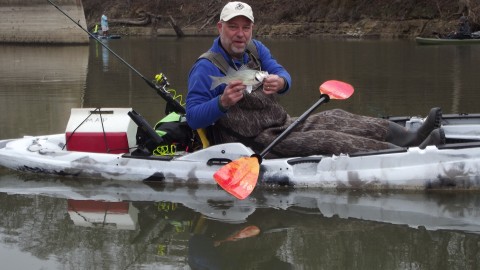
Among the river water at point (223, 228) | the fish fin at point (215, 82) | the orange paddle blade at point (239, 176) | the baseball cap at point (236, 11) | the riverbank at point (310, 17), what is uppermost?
the riverbank at point (310, 17)

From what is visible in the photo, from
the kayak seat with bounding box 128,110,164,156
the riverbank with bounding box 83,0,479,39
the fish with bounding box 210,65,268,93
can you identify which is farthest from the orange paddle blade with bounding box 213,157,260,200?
the riverbank with bounding box 83,0,479,39

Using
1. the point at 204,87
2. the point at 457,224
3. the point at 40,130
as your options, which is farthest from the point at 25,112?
the point at 457,224

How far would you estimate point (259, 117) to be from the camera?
5273 mm

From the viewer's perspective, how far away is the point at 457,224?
4.40 meters

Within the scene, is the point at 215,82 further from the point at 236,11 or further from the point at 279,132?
the point at 279,132

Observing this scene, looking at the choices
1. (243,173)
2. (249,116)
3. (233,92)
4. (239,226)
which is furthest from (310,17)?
(239,226)

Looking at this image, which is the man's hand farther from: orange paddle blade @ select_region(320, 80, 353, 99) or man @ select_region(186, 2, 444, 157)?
orange paddle blade @ select_region(320, 80, 353, 99)

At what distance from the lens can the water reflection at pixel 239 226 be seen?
391cm

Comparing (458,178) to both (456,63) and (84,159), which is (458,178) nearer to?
(84,159)

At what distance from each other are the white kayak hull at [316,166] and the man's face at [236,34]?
0.76 m

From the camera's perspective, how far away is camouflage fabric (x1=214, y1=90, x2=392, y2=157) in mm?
5223

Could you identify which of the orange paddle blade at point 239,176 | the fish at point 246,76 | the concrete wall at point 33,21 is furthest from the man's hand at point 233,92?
the concrete wall at point 33,21

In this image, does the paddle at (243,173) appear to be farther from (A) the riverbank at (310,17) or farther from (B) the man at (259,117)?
(A) the riverbank at (310,17)

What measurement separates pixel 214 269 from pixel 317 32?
115 feet
